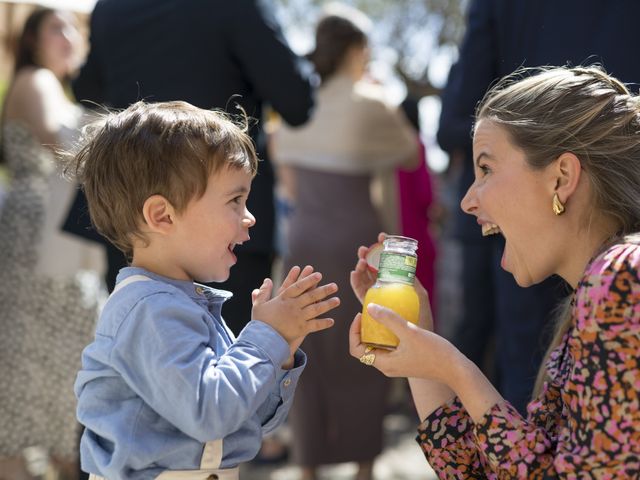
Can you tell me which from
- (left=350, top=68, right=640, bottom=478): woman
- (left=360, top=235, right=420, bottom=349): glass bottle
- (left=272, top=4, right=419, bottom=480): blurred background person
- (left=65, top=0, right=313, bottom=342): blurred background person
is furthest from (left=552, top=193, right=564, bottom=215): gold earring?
(left=272, top=4, right=419, bottom=480): blurred background person

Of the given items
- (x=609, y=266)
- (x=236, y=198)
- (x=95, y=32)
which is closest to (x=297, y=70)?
(x=95, y=32)

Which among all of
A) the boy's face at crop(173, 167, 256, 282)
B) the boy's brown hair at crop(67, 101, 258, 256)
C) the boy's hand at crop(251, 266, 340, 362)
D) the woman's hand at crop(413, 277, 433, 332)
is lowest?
the woman's hand at crop(413, 277, 433, 332)

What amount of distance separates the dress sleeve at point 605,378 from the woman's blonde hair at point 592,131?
0.23m

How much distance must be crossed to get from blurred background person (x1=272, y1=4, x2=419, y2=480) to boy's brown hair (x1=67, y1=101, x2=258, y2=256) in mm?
2382

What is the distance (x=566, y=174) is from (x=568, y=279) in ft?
0.79

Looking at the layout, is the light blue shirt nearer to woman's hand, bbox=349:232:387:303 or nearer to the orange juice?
the orange juice

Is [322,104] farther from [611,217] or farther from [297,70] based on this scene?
[611,217]

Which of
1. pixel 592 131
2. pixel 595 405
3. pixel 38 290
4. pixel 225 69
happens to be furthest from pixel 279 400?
pixel 38 290

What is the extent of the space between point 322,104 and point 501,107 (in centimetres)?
246

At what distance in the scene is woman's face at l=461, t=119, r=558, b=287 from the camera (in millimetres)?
1979

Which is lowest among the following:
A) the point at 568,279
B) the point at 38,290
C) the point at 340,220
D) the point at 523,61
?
the point at 38,290

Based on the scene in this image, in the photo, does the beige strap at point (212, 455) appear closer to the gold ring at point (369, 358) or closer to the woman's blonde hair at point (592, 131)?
the gold ring at point (369, 358)

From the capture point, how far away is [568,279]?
2.04m

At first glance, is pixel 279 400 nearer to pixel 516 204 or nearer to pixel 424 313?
pixel 424 313
